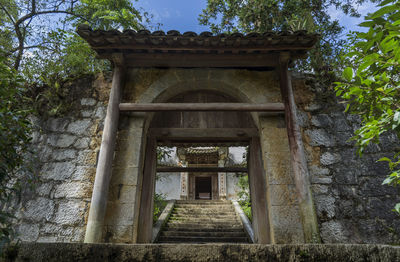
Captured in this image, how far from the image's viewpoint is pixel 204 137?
4062 millimetres

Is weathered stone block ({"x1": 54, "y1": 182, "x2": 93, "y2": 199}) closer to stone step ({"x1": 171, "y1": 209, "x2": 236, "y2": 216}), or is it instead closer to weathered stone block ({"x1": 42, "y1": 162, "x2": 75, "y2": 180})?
weathered stone block ({"x1": 42, "y1": 162, "x2": 75, "y2": 180})

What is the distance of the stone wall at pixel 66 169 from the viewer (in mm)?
3035

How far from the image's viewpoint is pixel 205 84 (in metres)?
3.95

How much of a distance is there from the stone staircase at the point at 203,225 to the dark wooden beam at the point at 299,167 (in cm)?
273

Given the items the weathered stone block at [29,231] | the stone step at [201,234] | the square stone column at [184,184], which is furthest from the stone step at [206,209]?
Answer: the weathered stone block at [29,231]

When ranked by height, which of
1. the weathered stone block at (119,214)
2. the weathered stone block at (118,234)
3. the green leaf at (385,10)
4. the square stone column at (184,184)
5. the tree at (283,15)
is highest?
the tree at (283,15)

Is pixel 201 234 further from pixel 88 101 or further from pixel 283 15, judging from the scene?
pixel 283 15

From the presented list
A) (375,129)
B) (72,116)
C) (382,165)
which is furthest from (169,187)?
(375,129)

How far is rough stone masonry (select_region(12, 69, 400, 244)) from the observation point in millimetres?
2982

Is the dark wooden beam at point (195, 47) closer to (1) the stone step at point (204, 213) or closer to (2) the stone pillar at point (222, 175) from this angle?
(1) the stone step at point (204, 213)

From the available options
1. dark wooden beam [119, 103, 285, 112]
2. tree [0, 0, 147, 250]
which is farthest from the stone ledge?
dark wooden beam [119, 103, 285, 112]

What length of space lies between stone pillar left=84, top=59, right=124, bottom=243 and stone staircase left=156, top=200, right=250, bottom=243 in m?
2.91

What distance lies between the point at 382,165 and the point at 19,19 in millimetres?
8235

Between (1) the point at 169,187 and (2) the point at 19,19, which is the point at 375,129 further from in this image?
(1) the point at 169,187
